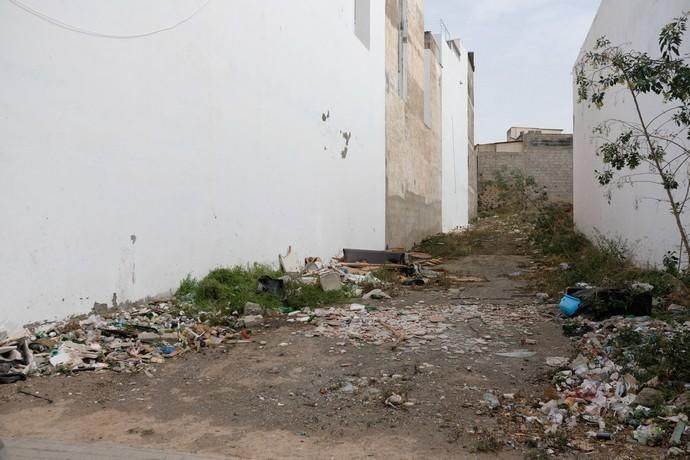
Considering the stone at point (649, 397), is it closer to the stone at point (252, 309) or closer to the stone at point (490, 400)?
the stone at point (490, 400)

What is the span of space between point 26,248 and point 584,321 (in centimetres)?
495

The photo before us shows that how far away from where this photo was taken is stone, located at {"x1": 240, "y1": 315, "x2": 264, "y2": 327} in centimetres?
578

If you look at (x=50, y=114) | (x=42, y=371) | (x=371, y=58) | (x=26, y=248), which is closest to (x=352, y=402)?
(x=42, y=371)

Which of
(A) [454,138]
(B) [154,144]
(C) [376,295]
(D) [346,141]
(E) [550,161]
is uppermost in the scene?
(A) [454,138]

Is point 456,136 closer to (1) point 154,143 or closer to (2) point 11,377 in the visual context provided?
(1) point 154,143

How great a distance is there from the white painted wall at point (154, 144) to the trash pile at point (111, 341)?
0.19 m

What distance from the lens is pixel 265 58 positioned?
26.0 ft

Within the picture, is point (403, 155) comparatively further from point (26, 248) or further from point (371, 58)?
point (26, 248)

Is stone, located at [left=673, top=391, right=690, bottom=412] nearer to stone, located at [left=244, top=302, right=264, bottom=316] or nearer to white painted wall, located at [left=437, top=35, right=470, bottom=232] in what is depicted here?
stone, located at [left=244, top=302, right=264, bottom=316]

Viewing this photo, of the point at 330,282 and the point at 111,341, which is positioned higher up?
the point at 330,282

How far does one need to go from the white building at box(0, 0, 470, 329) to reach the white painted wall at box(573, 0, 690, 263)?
479cm

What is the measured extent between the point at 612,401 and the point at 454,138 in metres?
19.8

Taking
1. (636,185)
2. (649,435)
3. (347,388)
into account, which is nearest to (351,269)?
(636,185)

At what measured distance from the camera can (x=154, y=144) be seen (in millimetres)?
5809
